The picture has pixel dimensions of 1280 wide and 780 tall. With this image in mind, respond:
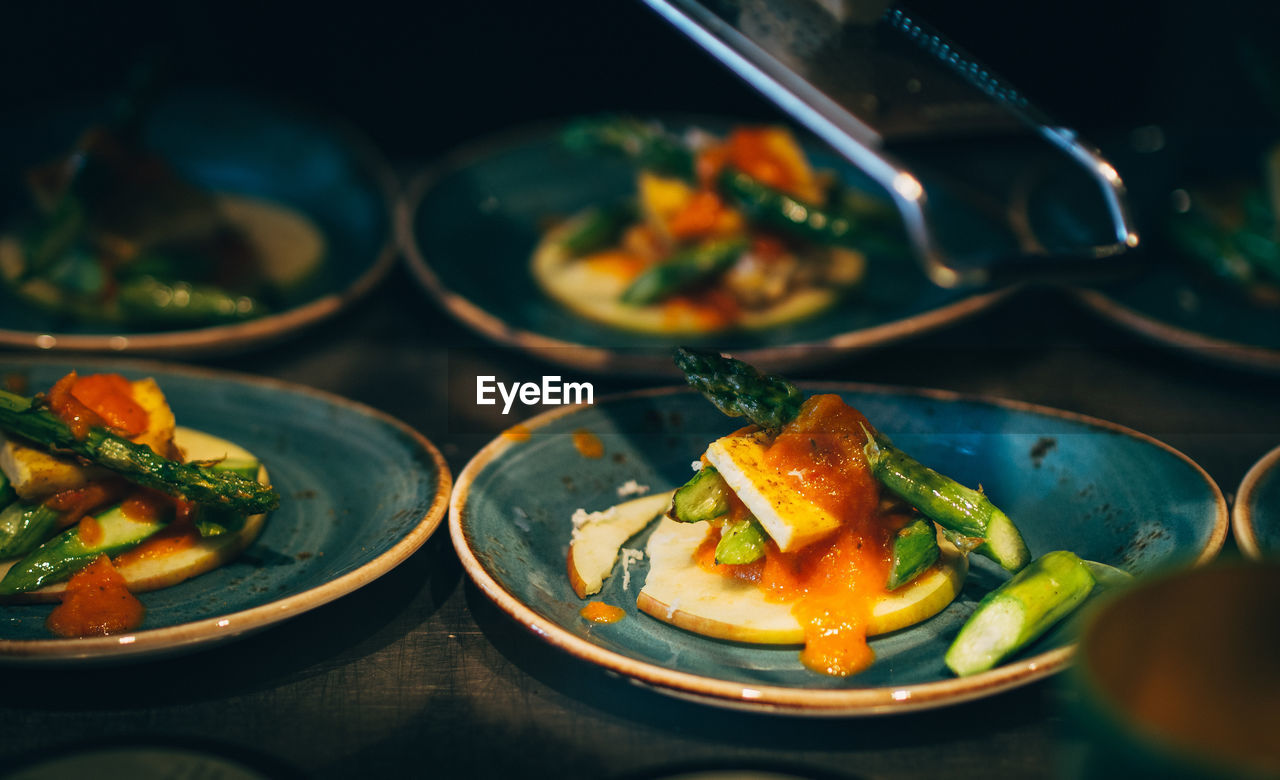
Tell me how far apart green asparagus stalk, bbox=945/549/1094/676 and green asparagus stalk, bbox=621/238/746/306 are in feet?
6.66

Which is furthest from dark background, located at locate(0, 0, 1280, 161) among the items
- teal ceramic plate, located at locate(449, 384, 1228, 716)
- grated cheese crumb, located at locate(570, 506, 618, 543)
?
grated cheese crumb, located at locate(570, 506, 618, 543)

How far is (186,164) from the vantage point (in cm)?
494

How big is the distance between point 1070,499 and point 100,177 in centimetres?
369

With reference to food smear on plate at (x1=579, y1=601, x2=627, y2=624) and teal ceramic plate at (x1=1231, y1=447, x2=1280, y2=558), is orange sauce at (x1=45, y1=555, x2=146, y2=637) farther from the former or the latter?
teal ceramic plate at (x1=1231, y1=447, x2=1280, y2=558)

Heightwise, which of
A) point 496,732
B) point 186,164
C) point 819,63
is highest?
point 819,63

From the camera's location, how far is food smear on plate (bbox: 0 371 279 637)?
2.37 metres

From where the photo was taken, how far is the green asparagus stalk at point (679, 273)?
3887 mm

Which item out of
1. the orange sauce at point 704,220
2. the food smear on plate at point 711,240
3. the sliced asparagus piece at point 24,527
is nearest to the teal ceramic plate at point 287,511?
the sliced asparagus piece at point 24,527

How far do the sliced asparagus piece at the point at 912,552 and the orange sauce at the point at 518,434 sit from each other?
1.04 metres

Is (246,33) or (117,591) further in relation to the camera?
(246,33)

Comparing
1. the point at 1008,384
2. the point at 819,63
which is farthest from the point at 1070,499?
the point at 819,63

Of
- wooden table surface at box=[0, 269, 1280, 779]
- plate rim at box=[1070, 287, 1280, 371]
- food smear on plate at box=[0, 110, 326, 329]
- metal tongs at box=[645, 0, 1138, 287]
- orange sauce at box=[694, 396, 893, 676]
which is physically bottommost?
food smear on plate at box=[0, 110, 326, 329]

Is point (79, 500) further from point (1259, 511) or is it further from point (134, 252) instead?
point (1259, 511)

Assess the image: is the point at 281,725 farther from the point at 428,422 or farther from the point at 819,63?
the point at 819,63
